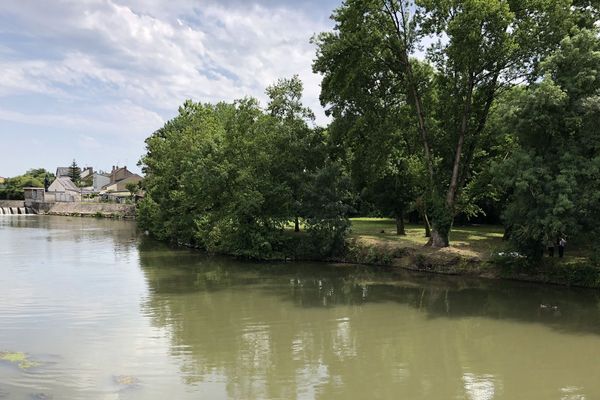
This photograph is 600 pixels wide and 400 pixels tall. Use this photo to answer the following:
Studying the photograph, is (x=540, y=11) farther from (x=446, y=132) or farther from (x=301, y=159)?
(x=301, y=159)

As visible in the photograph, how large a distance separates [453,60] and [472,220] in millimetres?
21595

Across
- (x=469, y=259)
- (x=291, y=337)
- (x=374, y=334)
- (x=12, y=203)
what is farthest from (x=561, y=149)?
(x=12, y=203)

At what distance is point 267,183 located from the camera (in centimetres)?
3061

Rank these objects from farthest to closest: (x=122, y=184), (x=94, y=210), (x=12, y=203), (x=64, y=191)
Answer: (x=122, y=184) → (x=64, y=191) → (x=12, y=203) → (x=94, y=210)

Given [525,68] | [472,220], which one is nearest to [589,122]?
[525,68]

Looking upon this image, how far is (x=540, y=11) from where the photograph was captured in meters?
23.2

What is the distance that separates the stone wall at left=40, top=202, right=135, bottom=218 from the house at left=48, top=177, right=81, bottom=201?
221 inches

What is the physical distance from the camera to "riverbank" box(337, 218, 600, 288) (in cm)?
2158

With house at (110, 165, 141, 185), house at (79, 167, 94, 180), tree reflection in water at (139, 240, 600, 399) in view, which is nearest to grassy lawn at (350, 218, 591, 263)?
tree reflection in water at (139, 240, 600, 399)

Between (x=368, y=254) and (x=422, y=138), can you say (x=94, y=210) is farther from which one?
(x=422, y=138)

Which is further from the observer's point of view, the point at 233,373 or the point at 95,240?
the point at 95,240

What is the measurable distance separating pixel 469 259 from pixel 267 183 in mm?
12991

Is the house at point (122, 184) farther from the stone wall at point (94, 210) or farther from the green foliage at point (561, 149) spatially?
the green foliage at point (561, 149)

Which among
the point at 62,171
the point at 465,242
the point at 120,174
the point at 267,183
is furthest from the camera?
the point at 62,171
